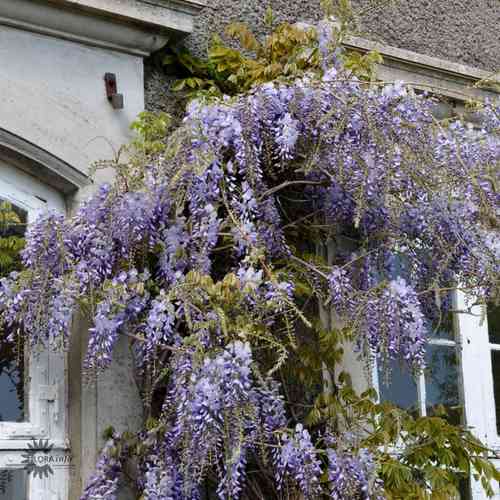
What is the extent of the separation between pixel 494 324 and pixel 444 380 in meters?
0.55

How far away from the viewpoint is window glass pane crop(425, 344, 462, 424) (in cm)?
557

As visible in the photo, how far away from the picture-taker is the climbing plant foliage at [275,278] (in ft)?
13.5

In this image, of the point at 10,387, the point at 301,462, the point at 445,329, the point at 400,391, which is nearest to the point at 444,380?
the point at 445,329

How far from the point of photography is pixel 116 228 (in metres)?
4.28

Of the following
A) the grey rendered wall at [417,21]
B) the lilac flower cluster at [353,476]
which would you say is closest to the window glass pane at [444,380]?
the lilac flower cluster at [353,476]

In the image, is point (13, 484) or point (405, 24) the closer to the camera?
point (13, 484)

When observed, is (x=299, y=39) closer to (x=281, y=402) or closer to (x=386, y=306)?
(x=386, y=306)

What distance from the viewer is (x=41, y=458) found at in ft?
14.1

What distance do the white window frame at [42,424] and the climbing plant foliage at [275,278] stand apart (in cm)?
18

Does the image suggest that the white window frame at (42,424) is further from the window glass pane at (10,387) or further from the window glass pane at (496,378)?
the window glass pane at (496,378)

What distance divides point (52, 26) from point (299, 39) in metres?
1.15

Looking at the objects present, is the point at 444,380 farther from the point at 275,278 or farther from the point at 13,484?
the point at 13,484

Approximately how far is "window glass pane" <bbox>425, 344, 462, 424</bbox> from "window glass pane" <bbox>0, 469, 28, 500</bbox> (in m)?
2.19

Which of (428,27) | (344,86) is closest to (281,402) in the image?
(344,86)
